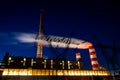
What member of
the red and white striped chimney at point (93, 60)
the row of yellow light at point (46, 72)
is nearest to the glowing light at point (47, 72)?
the row of yellow light at point (46, 72)

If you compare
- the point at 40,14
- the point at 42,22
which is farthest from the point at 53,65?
the point at 40,14

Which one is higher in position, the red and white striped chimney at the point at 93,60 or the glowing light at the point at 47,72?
the red and white striped chimney at the point at 93,60

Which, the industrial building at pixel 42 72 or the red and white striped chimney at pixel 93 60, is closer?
the industrial building at pixel 42 72

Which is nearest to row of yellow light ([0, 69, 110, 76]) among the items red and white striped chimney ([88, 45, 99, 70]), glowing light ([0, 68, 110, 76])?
glowing light ([0, 68, 110, 76])

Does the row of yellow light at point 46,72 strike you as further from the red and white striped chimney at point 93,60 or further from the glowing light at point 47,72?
the red and white striped chimney at point 93,60

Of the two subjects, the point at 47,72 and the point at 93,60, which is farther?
the point at 93,60

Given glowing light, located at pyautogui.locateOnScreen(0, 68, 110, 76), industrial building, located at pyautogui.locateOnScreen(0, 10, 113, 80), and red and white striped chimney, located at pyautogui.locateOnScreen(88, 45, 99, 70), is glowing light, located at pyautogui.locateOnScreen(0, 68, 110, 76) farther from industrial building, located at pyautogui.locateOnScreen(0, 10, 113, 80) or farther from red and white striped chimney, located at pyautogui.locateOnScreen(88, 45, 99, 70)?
red and white striped chimney, located at pyautogui.locateOnScreen(88, 45, 99, 70)

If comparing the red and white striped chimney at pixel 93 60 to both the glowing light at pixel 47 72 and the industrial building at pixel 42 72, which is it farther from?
the glowing light at pixel 47 72

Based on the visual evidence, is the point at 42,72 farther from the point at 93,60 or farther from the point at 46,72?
the point at 93,60

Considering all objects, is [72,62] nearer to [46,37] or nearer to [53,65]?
[53,65]

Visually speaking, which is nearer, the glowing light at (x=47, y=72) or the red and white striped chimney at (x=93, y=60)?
the glowing light at (x=47, y=72)

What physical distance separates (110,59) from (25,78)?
32.0 meters

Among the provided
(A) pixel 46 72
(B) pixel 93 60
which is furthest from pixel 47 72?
(B) pixel 93 60

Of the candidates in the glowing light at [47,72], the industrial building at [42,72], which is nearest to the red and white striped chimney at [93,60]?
the industrial building at [42,72]
